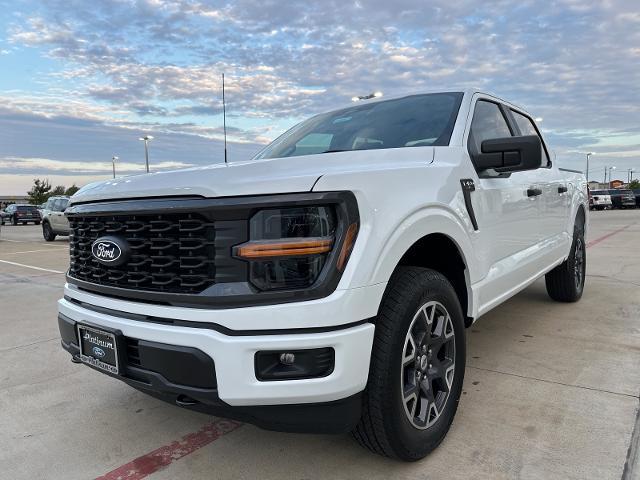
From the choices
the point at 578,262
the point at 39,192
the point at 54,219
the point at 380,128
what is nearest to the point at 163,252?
the point at 380,128

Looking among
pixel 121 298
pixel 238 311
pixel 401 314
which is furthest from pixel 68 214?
pixel 401 314

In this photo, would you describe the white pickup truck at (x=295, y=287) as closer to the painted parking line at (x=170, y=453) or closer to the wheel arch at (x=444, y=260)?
the wheel arch at (x=444, y=260)

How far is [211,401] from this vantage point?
2010 mm

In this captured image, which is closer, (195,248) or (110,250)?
(195,248)

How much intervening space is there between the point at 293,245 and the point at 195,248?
42 centimetres

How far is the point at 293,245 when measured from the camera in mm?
1948

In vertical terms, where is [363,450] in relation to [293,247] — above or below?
below

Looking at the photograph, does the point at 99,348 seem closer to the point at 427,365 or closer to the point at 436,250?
the point at 427,365

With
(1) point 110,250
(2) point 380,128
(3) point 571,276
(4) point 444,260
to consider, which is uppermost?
(2) point 380,128

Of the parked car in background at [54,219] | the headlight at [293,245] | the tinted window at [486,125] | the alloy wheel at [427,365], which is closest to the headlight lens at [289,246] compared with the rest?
the headlight at [293,245]

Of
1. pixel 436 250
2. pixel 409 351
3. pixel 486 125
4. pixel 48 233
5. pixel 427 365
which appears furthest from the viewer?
pixel 48 233

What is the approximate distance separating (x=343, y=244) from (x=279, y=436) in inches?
51.1

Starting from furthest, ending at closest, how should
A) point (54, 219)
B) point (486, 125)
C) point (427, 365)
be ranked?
point (54, 219), point (486, 125), point (427, 365)

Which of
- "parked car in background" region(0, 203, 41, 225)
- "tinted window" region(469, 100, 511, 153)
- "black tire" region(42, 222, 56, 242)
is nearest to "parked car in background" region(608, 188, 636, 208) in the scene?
"black tire" region(42, 222, 56, 242)
